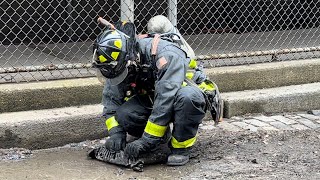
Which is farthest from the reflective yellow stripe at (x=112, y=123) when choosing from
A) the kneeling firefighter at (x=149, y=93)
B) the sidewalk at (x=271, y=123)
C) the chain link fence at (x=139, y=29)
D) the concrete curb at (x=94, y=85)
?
the sidewalk at (x=271, y=123)

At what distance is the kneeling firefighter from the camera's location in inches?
154

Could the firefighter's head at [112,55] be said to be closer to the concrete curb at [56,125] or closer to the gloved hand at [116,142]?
the gloved hand at [116,142]

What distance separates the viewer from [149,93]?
4445 mm

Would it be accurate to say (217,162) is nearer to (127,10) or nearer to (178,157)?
(178,157)

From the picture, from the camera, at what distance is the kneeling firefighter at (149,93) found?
392 cm

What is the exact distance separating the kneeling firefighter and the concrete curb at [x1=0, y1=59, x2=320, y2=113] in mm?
750

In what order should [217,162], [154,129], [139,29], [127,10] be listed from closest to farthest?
[154,129]
[217,162]
[127,10]
[139,29]

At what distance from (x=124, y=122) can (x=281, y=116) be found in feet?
7.10

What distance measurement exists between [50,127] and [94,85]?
0.67m

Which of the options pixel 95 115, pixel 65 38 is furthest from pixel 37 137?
pixel 65 38

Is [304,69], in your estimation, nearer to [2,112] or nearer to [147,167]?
[147,167]

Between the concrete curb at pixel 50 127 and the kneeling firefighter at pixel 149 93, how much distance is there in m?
0.55

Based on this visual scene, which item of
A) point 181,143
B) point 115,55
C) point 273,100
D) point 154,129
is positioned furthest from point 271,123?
point 115,55

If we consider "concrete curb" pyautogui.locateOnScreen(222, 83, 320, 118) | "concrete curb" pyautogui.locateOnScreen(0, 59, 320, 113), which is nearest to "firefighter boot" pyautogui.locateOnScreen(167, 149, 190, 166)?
"concrete curb" pyautogui.locateOnScreen(0, 59, 320, 113)
